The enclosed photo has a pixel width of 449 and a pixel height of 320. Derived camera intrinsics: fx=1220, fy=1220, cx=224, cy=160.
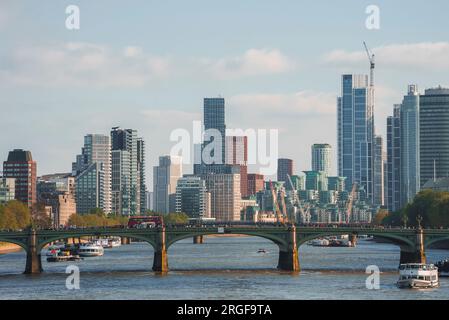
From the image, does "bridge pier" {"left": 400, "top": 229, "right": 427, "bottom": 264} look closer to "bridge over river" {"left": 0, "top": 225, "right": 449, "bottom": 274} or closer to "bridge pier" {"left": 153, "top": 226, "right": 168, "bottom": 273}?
"bridge over river" {"left": 0, "top": 225, "right": 449, "bottom": 274}

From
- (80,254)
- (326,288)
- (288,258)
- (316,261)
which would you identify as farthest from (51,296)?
(80,254)

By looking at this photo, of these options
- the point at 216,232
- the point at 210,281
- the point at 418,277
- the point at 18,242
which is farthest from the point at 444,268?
the point at 18,242

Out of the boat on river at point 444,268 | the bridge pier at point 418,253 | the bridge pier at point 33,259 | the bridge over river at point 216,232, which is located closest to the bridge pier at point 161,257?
the bridge over river at point 216,232

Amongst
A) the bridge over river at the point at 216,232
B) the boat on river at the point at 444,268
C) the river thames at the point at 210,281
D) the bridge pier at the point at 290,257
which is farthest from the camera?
the bridge pier at the point at 290,257

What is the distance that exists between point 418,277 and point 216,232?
121 feet

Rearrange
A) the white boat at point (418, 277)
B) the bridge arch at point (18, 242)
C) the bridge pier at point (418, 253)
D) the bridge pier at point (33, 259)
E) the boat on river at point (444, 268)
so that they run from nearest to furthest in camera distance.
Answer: the white boat at point (418, 277) < the bridge pier at point (33, 259) < the bridge arch at point (18, 242) < the boat on river at point (444, 268) < the bridge pier at point (418, 253)

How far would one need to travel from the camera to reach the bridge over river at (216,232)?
145 meters

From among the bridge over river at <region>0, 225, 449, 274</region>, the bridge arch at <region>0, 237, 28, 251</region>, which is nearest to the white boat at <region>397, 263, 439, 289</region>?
the bridge over river at <region>0, 225, 449, 274</region>

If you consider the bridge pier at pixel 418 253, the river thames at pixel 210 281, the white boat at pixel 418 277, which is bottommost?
the river thames at pixel 210 281

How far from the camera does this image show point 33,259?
469 feet

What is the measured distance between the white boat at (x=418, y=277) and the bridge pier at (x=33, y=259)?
145 feet

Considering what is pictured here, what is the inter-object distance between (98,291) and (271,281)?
71.1 feet

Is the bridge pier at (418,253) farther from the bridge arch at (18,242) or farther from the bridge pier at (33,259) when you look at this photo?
the bridge arch at (18,242)
